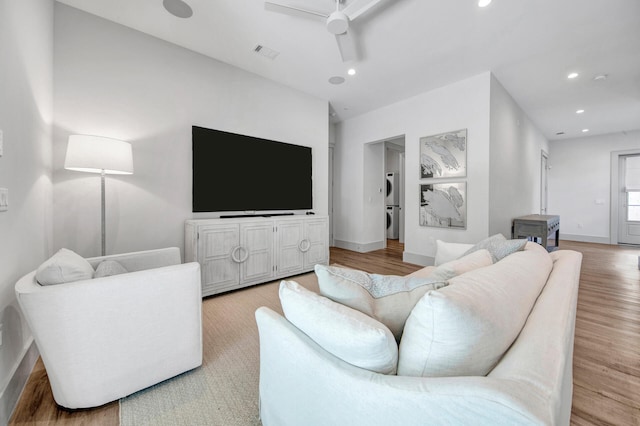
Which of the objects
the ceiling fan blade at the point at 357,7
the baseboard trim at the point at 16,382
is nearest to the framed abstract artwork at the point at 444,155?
the ceiling fan blade at the point at 357,7

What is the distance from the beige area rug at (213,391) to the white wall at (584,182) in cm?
860

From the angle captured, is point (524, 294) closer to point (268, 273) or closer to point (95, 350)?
point (95, 350)

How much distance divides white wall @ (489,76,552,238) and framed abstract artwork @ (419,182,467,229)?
1.16 feet

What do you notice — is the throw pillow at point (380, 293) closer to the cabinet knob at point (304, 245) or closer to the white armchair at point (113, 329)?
the white armchair at point (113, 329)

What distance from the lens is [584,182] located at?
21.1ft

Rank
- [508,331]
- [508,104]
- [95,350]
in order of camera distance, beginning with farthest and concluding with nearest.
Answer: [508,104] → [95,350] → [508,331]

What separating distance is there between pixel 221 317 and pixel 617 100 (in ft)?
22.9

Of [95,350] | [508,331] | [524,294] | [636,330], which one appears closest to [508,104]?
[636,330]

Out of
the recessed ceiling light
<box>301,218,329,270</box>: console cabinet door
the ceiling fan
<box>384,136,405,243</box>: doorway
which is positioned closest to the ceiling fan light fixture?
the ceiling fan

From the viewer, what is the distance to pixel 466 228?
12.0 feet

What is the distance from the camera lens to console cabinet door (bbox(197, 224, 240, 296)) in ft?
8.81

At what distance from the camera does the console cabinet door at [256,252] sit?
296 cm

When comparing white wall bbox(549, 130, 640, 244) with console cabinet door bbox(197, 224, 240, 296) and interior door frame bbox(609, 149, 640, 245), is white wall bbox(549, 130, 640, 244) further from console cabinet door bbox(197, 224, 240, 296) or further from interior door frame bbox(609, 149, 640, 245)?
console cabinet door bbox(197, 224, 240, 296)

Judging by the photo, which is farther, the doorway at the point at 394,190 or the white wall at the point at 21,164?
the doorway at the point at 394,190
